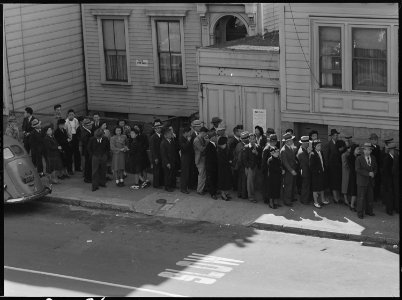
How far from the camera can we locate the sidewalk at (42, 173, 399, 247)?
20.0m

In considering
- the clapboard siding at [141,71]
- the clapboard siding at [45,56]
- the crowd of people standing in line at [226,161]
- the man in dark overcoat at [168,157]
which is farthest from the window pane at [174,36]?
the man in dark overcoat at [168,157]

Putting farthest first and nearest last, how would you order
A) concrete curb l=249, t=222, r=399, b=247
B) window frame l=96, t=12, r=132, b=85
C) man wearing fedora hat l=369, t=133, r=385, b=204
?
window frame l=96, t=12, r=132, b=85, man wearing fedora hat l=369, t=133, r=385, b=204, concrete curb l=249, t=222, r=399, b=247

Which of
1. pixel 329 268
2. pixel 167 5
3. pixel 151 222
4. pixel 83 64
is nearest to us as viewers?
pixel 329 268

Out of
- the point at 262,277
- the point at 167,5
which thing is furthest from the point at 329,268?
the point at 167,5

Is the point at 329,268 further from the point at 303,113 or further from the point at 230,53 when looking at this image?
the point at 230,53

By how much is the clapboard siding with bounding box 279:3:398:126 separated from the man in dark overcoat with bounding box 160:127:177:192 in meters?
3.00

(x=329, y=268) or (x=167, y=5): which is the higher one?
(x=167, y=5)

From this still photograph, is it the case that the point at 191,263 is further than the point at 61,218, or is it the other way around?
the point at 61,218

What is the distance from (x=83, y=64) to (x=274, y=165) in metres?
10.5

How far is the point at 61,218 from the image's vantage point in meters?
21.8

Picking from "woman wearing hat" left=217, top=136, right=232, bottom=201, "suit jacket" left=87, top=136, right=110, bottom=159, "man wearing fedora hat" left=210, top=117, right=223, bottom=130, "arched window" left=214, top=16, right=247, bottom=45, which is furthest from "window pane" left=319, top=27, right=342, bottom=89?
"suit jacket" left=87, top=136, right=110, bottom=159

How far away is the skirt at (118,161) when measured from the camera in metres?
23.7

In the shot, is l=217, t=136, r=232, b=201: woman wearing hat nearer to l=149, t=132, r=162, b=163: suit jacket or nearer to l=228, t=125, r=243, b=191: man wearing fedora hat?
l=228, t=125, r=243, b=191: man wearing fedora hat

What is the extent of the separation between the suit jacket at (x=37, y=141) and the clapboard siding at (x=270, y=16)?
7595 millimetres
